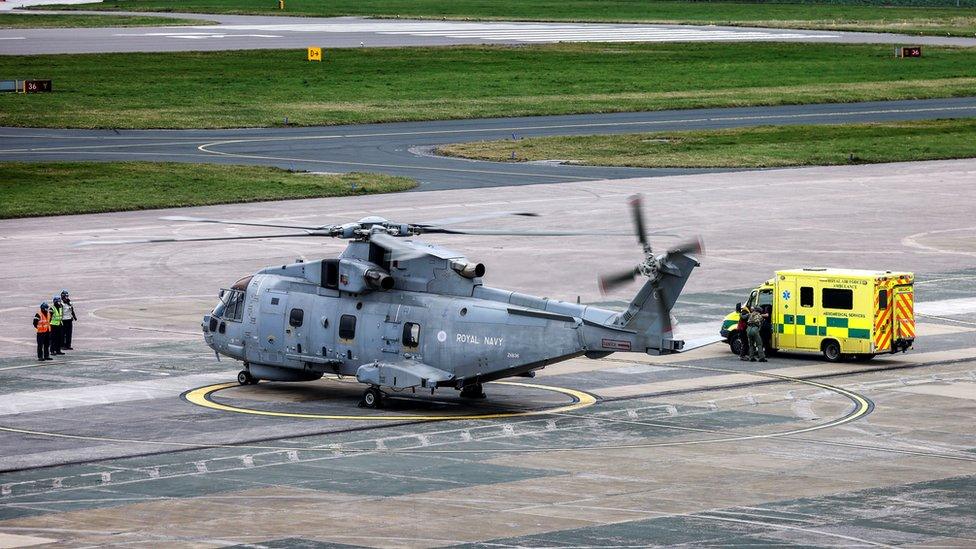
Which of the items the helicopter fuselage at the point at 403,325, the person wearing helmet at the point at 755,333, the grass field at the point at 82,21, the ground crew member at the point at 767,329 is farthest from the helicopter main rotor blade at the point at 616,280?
the grass field at the point at 82,21

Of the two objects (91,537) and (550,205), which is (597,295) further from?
(91,537)

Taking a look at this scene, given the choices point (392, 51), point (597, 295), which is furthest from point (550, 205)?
point (392, 51)

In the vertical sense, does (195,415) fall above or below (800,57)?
below

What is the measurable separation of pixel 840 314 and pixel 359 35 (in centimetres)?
12773

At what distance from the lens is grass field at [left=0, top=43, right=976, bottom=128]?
117 meters

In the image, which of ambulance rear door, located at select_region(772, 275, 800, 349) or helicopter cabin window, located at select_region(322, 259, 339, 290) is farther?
ambulance rear door, located at select_region(772, 275, 800, 349)

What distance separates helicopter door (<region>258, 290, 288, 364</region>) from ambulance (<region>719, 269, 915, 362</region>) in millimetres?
13750

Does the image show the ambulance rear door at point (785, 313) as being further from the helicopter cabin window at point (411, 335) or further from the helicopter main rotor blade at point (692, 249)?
the helicopter cabin window at point (411, 335)

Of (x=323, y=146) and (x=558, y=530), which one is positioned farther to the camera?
(x=323, y=146)

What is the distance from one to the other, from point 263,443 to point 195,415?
3964 mm

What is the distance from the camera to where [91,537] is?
2934cm

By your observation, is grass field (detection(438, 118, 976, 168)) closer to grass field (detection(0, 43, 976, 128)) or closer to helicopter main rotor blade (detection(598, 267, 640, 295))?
grass field (detection(0, 43, 976, 128))

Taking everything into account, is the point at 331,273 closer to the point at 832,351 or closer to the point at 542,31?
the point at 832,351

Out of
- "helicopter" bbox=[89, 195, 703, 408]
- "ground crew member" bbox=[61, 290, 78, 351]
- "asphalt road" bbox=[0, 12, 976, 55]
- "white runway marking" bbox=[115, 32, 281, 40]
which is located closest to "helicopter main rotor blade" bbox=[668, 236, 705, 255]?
"helicopter" bbox=[89, 195, 703, 408]
